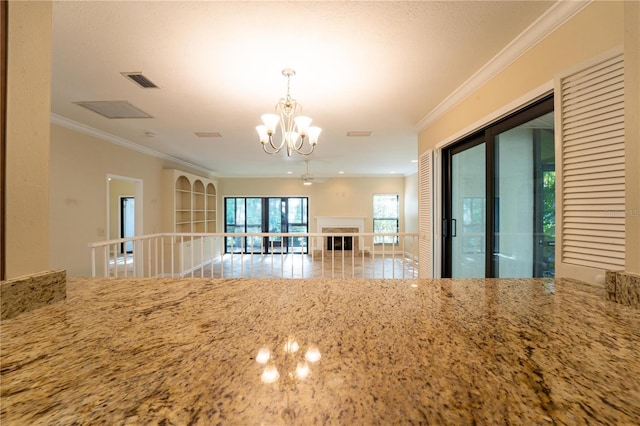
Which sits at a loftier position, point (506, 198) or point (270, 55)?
point (270, 55)

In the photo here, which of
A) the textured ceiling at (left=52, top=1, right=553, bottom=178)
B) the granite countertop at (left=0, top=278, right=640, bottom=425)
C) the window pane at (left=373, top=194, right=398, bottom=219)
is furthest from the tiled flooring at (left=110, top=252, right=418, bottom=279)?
the granite countertop at (left=0, top=278, right=640, bottom=425)

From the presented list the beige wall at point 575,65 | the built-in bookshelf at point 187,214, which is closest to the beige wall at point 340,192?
the built-in bookshelf at point 187,214

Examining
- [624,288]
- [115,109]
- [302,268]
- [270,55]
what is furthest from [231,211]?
[624,288]

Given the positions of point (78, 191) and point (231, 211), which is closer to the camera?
point (78, 191)

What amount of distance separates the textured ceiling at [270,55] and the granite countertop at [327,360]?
151 centimetres

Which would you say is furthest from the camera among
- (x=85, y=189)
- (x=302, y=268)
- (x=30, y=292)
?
(x=302, y=268)

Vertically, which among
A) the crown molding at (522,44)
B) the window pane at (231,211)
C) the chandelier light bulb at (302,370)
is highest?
the crown molding at (522,44)

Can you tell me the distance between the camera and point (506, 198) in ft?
6.79

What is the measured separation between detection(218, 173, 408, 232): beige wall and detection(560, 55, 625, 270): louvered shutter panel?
6.81 m

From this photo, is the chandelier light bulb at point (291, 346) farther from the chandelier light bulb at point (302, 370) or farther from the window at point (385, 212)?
the window at point (385, 212)

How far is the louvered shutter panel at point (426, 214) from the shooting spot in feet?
10.5

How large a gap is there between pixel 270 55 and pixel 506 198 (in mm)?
2032

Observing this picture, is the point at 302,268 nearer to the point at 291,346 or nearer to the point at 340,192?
the point at 340,192

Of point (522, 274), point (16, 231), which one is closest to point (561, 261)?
point (522, 274)
